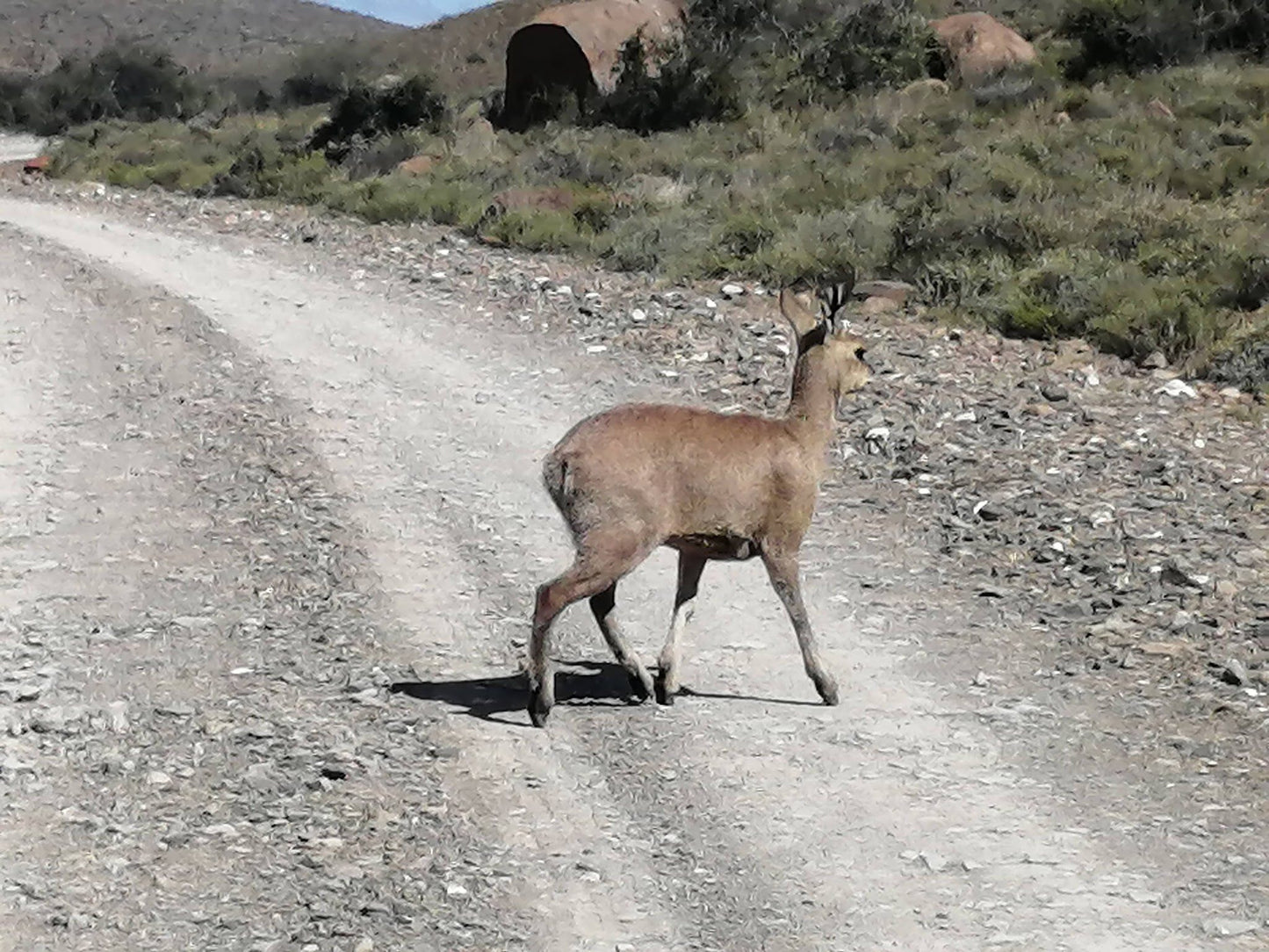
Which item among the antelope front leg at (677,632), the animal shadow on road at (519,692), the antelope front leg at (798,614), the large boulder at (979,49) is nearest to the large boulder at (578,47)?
the large boulder at (979,49)

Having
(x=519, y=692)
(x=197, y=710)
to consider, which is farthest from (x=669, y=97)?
(x=197, y=710)

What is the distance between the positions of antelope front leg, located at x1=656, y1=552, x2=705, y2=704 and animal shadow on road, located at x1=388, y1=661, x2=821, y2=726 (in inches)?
6.7

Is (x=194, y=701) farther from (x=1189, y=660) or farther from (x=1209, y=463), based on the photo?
(x=1209, y=463)

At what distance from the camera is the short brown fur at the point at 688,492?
7.50 metres

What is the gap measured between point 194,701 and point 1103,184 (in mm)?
17548

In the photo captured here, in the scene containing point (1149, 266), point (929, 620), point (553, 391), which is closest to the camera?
point (929, 620)

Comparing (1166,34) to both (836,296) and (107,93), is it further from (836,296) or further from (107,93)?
(107,93)

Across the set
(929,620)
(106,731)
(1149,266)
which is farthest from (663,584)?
(1149,266)

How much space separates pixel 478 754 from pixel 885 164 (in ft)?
64.0

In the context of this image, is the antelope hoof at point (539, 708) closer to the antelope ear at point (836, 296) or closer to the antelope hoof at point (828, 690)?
the antelope hoof at point (828, 690)

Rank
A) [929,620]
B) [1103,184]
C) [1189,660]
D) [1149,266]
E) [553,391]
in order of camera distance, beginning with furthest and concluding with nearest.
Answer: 1. [1103,184]
2. [1149,266]
3. [553,391]
4. [929,620]
5. [1189,660]

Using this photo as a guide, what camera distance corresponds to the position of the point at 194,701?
8.12m

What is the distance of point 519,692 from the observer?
8391mm

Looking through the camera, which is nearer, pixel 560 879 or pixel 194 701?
pixel 560 879
